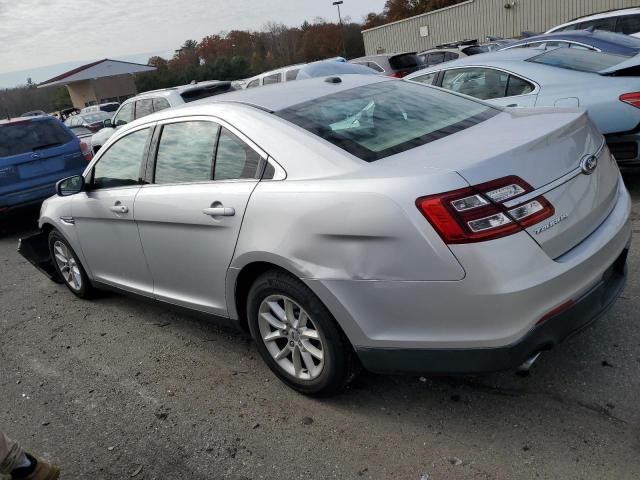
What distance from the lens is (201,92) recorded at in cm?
1093

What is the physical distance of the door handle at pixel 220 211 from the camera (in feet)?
10.1

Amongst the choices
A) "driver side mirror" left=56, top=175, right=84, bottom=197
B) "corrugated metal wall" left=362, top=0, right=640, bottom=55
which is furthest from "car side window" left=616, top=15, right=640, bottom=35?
"corrugated metal wall" left=362, top=0, right=640, bottom=55

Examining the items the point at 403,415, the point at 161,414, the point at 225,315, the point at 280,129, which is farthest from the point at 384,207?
the point at 161,414

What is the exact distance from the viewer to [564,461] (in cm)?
244

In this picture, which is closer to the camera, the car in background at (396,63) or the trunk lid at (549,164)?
the trunk lid at (549,164)

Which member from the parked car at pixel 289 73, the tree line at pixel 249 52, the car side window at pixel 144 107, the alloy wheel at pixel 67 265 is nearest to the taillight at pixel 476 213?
the alloy wheel at pixel 67 265

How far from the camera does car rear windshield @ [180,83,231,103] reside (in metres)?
10.7

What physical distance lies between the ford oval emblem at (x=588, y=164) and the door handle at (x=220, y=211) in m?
1.69

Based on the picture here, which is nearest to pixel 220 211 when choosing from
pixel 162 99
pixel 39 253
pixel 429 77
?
pixel 39 253

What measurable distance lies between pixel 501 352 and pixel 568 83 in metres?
4.05

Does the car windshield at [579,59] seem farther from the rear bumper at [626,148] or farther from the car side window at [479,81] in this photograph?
the rear bumper at [626,148]

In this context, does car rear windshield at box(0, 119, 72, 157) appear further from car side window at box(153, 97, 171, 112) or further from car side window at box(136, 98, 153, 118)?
car side window at box(136, 98, 153, 118)

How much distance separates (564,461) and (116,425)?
2.26m

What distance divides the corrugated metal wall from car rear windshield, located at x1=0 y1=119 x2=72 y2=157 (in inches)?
1100
